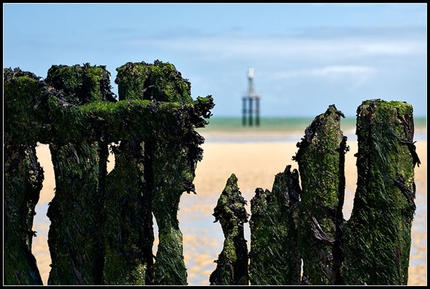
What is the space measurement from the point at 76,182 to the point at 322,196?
2599 millimetres

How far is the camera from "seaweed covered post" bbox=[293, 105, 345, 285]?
6.33m

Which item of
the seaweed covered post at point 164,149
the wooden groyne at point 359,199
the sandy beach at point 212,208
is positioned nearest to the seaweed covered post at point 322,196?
the wooden groyne at point 359,199

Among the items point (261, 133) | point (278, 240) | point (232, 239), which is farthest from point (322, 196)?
point (261, 133)

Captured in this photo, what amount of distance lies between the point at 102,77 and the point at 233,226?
85.8 inches

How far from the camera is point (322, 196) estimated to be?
20.8 ft

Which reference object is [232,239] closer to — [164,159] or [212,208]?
[164,159]

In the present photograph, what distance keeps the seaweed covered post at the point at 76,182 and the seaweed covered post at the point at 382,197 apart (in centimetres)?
264

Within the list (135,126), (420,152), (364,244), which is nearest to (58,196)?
(135,126)

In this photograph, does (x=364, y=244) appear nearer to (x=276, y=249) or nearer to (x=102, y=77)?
(x=276, y=249)

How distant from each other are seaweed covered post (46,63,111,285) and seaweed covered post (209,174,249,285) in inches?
51.5

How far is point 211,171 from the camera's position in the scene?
30.8m

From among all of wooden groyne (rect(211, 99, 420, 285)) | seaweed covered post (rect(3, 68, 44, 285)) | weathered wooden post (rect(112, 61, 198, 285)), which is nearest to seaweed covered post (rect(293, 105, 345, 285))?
wooden groyne (rect(211, 99, 420, 285))

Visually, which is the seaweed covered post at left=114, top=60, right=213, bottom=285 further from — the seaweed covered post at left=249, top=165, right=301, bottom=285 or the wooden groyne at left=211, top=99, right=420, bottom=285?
the wooden groyne at left=211, top=99, right=420, bottom=285

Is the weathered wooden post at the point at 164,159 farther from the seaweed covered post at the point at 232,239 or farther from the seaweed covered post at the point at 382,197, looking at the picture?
the seaweed covered post at the point at 382,197
